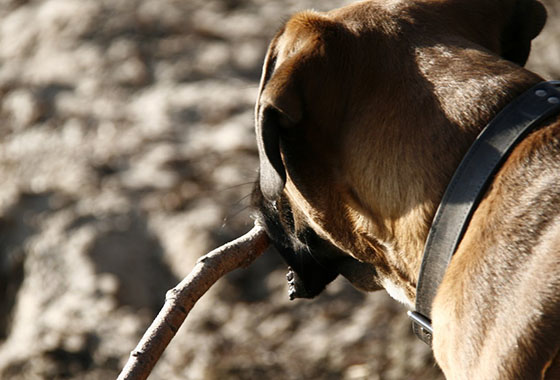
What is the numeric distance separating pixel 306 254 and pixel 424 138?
864 mm

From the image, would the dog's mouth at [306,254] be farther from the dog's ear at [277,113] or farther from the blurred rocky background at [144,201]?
the blurred rocky background at [144,201]

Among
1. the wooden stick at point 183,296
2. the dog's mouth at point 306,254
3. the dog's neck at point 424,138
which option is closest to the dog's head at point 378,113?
the dog's neck at point 424,138

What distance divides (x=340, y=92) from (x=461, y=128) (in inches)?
15.6

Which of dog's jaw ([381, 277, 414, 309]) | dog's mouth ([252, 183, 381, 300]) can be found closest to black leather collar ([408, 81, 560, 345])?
dog's jaw ([381, 277, 414, 309])

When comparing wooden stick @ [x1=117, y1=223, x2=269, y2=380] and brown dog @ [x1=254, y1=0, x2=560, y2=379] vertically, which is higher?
brown dog @ [x1=254, y1=0, x2=560, y2=379]

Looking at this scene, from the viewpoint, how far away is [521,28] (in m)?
2.79

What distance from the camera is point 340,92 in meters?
2.40

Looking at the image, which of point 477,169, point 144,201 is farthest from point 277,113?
point 144,201

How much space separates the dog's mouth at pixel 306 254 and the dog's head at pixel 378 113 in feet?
0.53

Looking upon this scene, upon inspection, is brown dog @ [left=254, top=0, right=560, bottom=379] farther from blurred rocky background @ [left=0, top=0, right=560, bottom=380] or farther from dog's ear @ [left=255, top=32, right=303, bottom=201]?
blurred rocky background @ [left=0, top=0, right=560, bottom=380]

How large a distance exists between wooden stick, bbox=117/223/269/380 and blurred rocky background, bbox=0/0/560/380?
1599 millimetres

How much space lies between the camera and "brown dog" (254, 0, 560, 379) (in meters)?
1.94

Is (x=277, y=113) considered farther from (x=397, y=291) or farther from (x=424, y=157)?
(x=397, y=291)

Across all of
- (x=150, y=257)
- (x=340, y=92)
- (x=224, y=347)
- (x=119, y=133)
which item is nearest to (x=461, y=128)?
(x=340, y=92)
